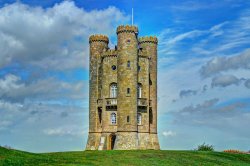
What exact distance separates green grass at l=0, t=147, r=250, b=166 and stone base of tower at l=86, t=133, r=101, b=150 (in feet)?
58.0

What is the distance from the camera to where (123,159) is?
37.6 meters

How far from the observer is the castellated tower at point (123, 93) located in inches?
2240

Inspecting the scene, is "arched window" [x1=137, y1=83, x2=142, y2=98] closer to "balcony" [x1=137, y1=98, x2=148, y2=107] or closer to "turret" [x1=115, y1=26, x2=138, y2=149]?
"balcony" [x1=137, y1=98, x2=148, y2=107]

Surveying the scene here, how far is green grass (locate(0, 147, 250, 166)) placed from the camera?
33.0 m

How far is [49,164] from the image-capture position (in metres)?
32.2

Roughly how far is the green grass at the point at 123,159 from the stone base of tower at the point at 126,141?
1131cm

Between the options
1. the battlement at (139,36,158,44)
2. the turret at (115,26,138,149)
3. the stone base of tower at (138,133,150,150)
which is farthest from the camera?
the battlement at (139,36,158,44)

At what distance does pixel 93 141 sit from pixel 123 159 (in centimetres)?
2360

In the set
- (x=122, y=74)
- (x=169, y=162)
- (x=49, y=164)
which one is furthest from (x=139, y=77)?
(x=49, y=164)

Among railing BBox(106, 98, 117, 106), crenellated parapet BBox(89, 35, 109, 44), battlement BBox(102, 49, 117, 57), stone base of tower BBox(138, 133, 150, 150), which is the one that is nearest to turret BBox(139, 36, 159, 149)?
stone base of tower BBox(138, 133, 150, 150)

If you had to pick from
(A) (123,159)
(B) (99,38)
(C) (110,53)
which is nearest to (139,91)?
(C) (110,53)

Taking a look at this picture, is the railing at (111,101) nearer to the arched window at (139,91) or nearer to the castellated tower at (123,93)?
Result: the castellated tower at (123,93)

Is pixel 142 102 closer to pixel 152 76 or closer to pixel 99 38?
pixel 152 76

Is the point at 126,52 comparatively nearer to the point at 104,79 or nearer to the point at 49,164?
the point at 104,79
